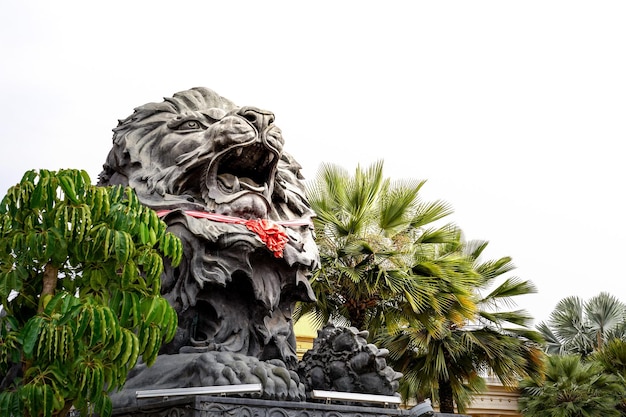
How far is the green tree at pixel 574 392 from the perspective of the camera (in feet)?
56.5

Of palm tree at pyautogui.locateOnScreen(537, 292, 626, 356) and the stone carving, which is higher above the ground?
palm tree at pyautogui.locateOnScreen(537, 292, 626, 356)

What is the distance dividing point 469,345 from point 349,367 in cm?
860

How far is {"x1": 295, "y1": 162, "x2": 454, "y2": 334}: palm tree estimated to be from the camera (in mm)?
12602

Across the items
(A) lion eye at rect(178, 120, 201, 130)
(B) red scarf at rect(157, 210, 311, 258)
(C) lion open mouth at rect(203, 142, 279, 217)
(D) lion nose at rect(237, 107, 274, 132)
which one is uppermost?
(A) lion eye at rect(178, 120, 201, 130)

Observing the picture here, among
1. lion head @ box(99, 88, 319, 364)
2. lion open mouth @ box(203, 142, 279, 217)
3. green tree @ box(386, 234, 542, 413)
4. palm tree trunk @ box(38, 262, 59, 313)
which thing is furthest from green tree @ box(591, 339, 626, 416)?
palm tree trunk @ box(38, 262, 59, 313)

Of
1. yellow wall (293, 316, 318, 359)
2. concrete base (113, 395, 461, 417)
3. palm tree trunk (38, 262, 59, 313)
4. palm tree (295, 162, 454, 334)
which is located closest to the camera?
concrete base (113, 395, 461, 417)

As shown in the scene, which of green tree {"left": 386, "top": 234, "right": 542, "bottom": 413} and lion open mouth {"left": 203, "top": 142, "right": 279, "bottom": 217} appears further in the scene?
green tree {"left": 386, "top": 234, "right": 542, "bottom": 413}

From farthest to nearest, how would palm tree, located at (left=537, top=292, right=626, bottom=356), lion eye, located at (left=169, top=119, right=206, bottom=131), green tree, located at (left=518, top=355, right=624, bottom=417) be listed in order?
palm tree, located at (left=537, top=292, right=626, bottom=356) < green tree, located at (left=518, top=355, right=624, bottom=417) < lion eye, located at (left=169, top=119, right=206, bottom=131)

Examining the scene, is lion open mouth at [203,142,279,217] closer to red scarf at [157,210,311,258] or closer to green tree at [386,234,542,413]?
red scarf at [157,210,311,258]

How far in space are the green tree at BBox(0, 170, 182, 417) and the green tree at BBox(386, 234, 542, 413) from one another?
8.54 meters

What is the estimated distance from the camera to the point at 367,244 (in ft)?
41.2

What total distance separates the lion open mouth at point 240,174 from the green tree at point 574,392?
1167 centimetres

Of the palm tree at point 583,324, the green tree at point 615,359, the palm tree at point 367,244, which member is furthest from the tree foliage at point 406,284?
the palm tree at point 583,324

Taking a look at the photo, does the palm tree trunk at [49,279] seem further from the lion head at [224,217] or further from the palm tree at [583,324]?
the palm tree at [583,324]
